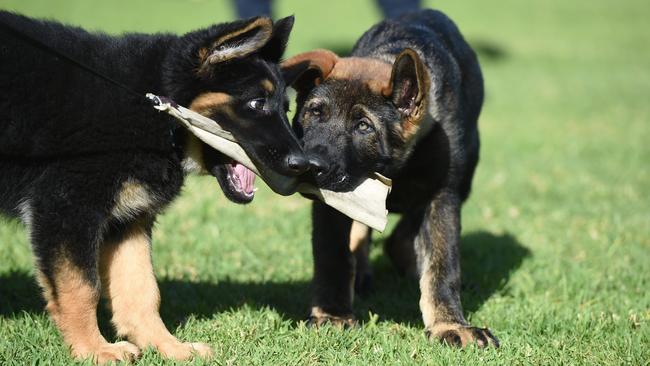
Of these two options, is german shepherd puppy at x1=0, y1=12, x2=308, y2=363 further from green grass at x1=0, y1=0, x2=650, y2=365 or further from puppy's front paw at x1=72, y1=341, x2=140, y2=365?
green grass at x1=0, y1=0, x2=650, y2=365

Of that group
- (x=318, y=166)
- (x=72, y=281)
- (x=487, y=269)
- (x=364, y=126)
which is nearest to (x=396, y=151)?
(x=364, y=126)

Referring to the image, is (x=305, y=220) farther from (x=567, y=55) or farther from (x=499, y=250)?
(x=567, y=55)

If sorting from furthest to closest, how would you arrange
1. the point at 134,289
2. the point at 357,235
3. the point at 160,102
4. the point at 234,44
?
the point at 357,235
the point at 134,289
the point at 234,44
the point at 160,102

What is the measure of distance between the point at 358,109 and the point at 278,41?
577 millimetres

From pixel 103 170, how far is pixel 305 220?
3.23 meters

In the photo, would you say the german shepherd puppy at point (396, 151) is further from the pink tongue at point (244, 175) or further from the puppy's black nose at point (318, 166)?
the pink tongue at point (244, 175)

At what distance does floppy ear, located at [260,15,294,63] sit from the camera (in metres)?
4.20

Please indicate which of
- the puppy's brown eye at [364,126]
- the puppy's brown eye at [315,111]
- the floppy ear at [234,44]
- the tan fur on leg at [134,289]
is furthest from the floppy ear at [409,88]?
the tan fur on leg at [134,289]

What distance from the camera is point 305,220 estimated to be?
22.2ft

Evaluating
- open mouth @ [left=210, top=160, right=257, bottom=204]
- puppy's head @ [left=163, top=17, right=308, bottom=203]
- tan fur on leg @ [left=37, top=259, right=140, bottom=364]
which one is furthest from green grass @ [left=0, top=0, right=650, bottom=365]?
puppy's head @ [left=163, top=17, right=308, bottom=203]

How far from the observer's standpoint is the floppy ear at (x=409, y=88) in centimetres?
424

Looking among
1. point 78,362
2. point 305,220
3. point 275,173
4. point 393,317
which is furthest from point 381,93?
point 305,220

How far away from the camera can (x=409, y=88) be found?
14.5 ft

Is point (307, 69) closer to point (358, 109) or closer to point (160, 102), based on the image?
point (358, 109)
